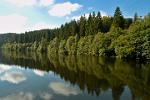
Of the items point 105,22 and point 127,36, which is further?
point 105,22

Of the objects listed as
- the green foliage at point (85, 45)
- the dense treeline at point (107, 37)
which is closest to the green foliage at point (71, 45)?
the dense treeline at point (107, 37)

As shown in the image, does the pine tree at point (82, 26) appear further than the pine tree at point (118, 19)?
Yes

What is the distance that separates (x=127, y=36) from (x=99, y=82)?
3686 cm

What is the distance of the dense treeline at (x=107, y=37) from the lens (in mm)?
62831

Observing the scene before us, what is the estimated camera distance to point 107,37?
81.6 m

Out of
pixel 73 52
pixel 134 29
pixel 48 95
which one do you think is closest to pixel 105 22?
pixel 73 52

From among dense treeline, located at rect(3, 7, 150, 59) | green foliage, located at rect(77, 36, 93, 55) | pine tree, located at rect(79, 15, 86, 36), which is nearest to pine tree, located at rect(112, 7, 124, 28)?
dense treeline, located at rect(3, 7, 150, 59)

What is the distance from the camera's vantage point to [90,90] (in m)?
28.0

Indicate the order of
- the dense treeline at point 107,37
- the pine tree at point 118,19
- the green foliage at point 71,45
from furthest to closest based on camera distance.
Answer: the green foliage at point 71,45 < the pine tree at point 118,19 < the dense treeline at point 107,37

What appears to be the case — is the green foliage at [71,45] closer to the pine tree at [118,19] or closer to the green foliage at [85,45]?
the green foliage at [85,45]

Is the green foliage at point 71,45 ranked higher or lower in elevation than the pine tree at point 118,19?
lower

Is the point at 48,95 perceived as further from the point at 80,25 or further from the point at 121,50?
the point at 80,25

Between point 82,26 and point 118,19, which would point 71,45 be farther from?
point 118,19

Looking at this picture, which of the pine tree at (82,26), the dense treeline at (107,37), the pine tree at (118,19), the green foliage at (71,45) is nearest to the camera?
the dense treeline at (107,37)
